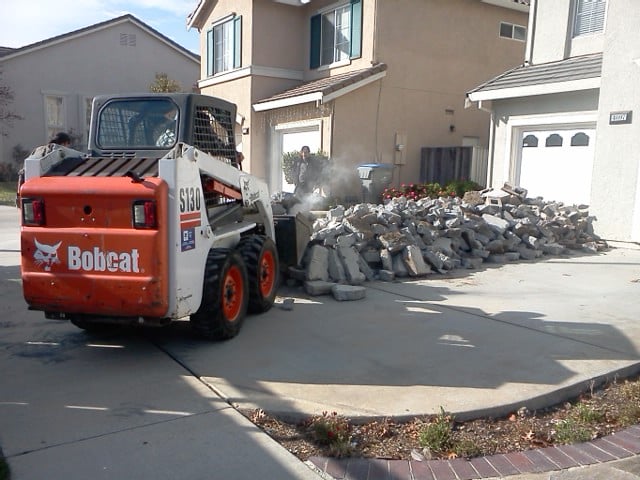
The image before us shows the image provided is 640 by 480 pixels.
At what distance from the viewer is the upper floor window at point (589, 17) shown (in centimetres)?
1301

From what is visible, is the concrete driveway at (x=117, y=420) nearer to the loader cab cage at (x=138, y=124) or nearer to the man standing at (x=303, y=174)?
the loader cab cage at (x=138, y=124)

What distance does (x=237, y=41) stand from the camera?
19125 millimetres

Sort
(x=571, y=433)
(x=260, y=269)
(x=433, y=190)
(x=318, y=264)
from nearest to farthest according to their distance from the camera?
1. (x=571, y=433)
2. (x=260, y=269)
3. (x=318, y=264)
4. (x=433, y=190)

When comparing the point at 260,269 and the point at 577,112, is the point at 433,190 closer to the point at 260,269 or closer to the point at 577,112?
the point at 577,112

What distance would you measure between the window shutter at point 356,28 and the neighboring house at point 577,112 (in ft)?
13.1

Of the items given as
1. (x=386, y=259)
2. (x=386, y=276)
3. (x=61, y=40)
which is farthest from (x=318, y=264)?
(x=61, y=40)

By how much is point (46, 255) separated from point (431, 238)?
6320 mm

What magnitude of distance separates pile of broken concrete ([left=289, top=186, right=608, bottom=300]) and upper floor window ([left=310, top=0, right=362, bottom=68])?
695 centimetres

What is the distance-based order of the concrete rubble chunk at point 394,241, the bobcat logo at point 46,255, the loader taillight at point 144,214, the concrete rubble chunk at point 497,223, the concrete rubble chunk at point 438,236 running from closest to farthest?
the loader taillight at point 144,214, the bobcat logo at point 46,255, the concrete rubble chunk at point 438,236, the concrete rubble chunk at point 394,241, the concrete rubble chunk at point 497,223

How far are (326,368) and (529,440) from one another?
181 cm

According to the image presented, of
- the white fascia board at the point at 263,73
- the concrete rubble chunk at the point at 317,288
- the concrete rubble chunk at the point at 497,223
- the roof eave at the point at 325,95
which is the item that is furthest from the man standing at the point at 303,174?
the concrete rubble chunk at the point at 317,288

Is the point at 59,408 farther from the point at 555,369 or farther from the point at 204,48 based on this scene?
the point at 204,48

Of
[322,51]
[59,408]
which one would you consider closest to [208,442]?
[59,408]

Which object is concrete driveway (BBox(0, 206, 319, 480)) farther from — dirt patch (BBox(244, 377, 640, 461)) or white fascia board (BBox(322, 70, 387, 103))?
white fascia board (BBox(322, 70, 387, 103))
